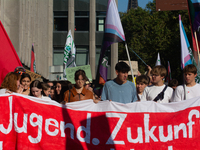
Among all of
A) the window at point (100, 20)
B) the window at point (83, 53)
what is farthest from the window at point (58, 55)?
the window at point (100, 20)

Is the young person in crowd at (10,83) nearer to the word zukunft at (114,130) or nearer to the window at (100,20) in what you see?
the word zukunft at (114,130)

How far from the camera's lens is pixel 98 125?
557 cm

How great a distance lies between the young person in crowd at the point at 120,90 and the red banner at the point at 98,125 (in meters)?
0.11

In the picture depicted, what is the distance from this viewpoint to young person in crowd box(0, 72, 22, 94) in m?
5.50

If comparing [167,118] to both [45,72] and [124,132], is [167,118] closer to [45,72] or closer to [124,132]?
[124,132]

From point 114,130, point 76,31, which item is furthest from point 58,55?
point 114,130

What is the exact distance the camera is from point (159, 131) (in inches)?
215

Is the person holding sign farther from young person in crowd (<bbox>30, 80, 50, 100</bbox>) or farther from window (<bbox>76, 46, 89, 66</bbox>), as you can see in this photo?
window (<bbox>76, 46, 89, 66</bbox>)

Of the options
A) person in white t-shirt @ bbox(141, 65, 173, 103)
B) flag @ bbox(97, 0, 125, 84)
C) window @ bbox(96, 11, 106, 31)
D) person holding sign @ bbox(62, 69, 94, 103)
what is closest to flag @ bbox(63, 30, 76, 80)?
flag @ bbox(97, 0, 125, 84)

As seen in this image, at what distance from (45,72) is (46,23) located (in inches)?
170

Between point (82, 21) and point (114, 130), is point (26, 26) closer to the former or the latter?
point (82, 21)

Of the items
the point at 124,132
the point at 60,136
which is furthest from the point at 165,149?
the point at 60,136

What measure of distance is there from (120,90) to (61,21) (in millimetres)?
24720

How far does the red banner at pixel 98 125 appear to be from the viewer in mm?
5371
